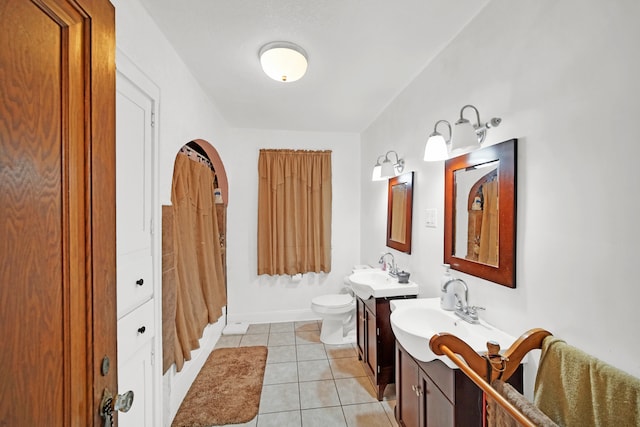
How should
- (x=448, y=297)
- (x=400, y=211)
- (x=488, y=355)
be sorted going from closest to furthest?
(x=488, y=355) < (x=448, y=297) < (x=400, y=211)

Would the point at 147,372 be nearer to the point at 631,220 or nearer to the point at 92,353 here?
the point at 92,353

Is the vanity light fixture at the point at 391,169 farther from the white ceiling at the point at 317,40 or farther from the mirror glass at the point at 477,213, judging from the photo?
the mirror glass at the point at 477,213

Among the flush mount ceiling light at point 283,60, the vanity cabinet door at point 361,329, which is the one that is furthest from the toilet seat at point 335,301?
the flush mount ceiling light at point 283,60

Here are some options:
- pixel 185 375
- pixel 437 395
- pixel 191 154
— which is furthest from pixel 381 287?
pixel 191 154

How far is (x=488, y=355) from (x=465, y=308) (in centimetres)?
58

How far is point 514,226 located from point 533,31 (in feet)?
2.75

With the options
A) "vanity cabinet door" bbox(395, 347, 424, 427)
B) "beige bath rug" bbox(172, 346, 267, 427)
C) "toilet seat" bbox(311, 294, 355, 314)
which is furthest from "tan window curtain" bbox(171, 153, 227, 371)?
"vanity cabinet door" bbox(395, 347, 424, 427)

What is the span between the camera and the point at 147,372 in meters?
1.44

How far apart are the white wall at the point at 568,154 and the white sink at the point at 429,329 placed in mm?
96

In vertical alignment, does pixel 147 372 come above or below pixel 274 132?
below

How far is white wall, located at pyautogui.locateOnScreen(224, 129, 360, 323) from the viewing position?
3.46m

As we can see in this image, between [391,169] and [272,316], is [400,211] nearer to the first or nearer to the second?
Answer: [391,169]

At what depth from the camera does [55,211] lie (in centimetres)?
63

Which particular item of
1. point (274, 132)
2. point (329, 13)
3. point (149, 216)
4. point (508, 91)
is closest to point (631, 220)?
point (508, 91)
